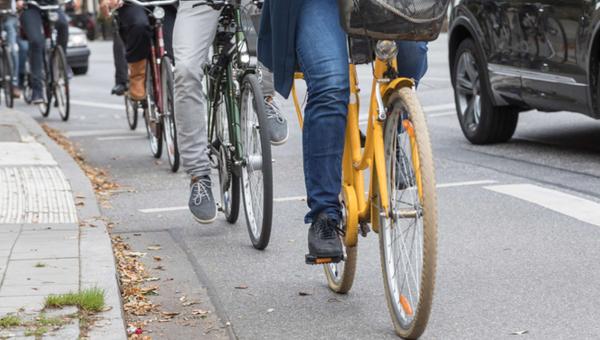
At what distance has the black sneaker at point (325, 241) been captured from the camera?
497 centimetres

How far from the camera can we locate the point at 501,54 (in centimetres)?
1004

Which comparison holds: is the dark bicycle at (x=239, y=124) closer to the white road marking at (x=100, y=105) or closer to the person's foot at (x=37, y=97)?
the person's foot at (x=37, y=97)

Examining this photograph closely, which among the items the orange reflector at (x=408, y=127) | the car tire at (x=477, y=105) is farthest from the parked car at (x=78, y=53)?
the orange reflector at (x=408, y=127)

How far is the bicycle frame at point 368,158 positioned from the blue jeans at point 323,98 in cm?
8

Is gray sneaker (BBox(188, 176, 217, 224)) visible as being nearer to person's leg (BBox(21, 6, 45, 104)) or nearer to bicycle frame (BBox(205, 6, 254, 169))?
bicycle frame (BBox(205, 6, 254, 169))

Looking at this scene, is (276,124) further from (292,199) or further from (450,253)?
(450,253)

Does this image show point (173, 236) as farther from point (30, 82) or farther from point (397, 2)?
point (30, 82)

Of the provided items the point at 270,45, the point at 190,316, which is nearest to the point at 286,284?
the point at 190,316

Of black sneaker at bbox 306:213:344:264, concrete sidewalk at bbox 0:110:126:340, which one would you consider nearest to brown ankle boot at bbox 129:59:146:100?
concrete sidewalk at bbox 0:110:126:340

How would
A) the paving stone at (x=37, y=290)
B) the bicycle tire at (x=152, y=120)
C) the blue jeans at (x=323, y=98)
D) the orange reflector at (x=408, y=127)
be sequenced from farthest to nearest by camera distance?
the bicycle tire at (x=152, y=120) → the paving stone at (x=37, y=290) → the blue jeans at (x=323, y=98) → the orange reflector at (x=408, y=127)

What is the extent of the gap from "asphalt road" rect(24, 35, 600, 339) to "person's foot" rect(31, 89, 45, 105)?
16.1 feet

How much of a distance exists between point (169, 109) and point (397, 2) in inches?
214

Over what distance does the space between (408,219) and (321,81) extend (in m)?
0.63

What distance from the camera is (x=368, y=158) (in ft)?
16.2
